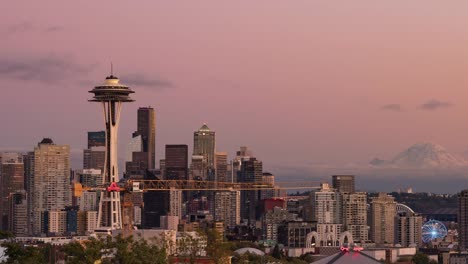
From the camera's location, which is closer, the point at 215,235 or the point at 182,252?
the point at 215,235

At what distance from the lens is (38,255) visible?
90.1 meters

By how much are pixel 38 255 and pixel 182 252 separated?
20.3 m

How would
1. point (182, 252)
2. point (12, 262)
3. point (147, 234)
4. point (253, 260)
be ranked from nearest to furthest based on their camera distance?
point (12, 262) → point (182, 252) → point (147, 234) → point (253, 260)

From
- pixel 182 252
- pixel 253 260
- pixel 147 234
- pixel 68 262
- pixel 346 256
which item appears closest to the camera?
pixel 346 256

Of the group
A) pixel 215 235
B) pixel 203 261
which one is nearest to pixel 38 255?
pixel 215 235

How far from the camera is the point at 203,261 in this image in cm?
11162

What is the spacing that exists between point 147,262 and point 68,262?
4.88 m

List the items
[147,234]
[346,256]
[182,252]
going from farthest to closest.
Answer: [147,234] < [182,252] < [346,256]

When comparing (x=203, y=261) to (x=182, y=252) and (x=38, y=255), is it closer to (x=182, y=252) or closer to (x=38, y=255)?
(x=182, y=252)

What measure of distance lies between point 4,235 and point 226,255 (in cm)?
2029

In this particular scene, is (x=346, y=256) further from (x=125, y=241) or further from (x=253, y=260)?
(x=253, y=260)

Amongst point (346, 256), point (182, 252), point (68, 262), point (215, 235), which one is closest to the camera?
point (346, 256)

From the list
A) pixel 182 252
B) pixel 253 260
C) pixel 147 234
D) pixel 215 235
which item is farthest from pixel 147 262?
pixel 253 260

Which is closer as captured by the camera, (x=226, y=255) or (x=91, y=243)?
(x=91, y=243)
